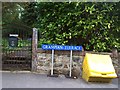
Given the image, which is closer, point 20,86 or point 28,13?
point 20,86

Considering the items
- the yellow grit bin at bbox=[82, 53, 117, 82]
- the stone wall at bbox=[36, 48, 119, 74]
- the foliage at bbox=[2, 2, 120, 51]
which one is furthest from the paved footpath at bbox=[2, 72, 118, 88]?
the foliage at bbox=[2, 2, 120, 51]

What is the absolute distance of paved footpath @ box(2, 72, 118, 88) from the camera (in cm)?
704

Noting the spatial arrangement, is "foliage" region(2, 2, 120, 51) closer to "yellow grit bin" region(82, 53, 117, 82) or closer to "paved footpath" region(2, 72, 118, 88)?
"yellow grit bin" region(82, 53, 117, 82)

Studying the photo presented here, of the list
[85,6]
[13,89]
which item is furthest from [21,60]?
[85,6]

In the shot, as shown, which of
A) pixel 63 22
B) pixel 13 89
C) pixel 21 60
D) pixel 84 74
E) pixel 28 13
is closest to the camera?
pixel 13 89

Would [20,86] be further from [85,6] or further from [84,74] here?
[85,6]

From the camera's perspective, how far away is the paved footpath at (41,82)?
7035 mm

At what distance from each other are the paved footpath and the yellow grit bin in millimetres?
188

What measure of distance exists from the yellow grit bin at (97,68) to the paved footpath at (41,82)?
188 millimetres

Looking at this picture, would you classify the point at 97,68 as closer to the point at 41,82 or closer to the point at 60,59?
the point at 60,59

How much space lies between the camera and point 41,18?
356 inches

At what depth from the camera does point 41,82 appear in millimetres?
7398

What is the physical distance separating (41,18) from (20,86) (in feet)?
10.1

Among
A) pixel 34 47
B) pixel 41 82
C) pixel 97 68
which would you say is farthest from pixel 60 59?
pixel 97 68
